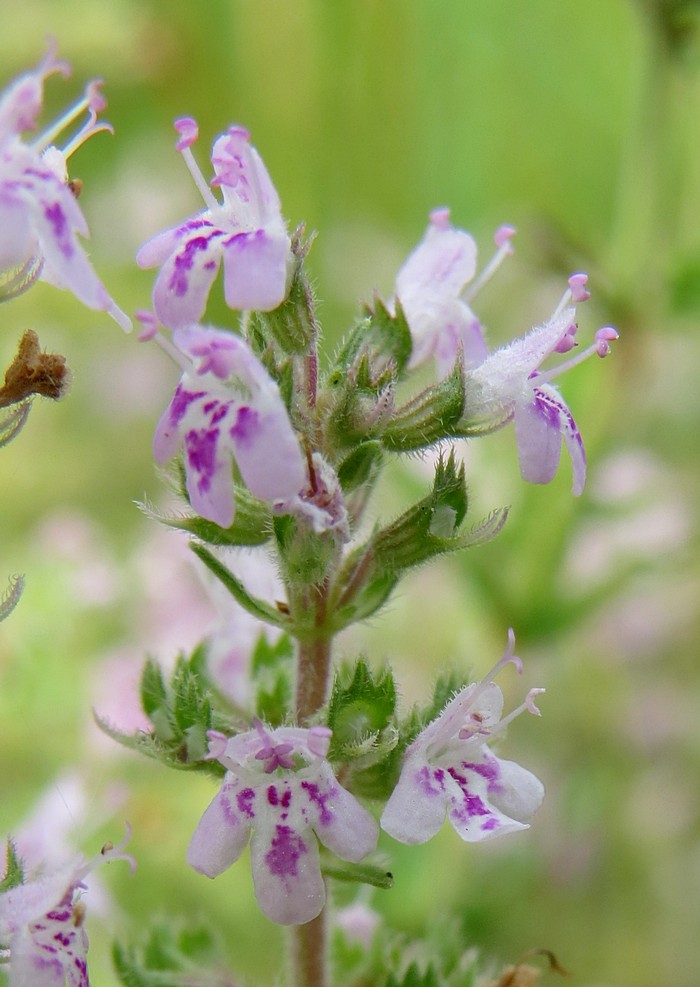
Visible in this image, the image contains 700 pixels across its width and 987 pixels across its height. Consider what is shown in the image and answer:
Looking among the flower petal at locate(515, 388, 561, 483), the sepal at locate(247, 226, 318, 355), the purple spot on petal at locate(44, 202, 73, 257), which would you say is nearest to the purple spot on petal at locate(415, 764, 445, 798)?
the flower petal at locate(515, 388, 561, 483)

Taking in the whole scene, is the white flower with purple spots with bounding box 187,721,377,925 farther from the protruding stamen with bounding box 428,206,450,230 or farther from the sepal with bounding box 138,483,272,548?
the protruding stamen with bounding box 428,206,450,230

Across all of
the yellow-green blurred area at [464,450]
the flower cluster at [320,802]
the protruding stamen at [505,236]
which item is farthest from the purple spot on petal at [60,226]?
the yellow-green blurred area at [464,450]

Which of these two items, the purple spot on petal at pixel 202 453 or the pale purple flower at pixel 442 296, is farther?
the pale purple flower at pixel 442 296

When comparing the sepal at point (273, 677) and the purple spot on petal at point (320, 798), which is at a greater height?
the purple spot on petal at point (320, 798)

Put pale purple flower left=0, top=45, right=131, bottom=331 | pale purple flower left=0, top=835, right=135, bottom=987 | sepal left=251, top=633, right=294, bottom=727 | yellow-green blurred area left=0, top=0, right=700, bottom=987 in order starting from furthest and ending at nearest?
yellow-green blurred area left=0, top=0, right=700, bottom=987, sepal left=251, top=633, right=294, bottom=727, pale purple flower left=0, top=835, right=135, bottom=987, pale purple flower left=0, top=45, right=131, bottom=331

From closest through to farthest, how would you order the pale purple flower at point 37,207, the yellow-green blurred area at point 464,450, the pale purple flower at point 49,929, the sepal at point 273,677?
the pale purple flower at point 37,207, the pale purple flower at point 49,929, the sepal at point 273,677, the yellow-green blurred area at point 464,450

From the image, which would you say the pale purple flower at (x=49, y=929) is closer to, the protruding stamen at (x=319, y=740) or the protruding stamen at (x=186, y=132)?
the protruding stamen at (x=319, y=740)
